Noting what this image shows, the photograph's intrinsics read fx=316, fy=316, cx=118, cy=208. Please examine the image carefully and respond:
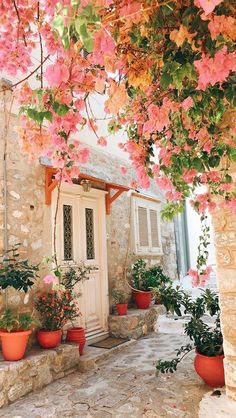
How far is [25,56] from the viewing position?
206 cm

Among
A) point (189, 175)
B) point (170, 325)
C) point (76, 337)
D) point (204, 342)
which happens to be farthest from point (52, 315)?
point (170, 325)

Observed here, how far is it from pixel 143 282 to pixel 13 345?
3423mm

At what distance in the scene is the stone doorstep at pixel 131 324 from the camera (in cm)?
556

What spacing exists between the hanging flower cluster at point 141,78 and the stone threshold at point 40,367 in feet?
7.99

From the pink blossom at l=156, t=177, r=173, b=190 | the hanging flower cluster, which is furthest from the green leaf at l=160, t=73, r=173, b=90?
the pink blossom at l=156, t=177, r=173, b=190

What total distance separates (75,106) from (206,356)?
9.35 ft

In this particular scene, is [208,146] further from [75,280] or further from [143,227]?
[143,227]

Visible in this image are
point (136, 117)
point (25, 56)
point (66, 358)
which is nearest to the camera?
point (25, 56)

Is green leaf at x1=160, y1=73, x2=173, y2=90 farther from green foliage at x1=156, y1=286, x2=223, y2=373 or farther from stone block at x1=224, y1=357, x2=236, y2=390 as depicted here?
green foliage at x1=156, y1=286, x2=223, y2=373

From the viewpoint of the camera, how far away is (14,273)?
3.73 metres

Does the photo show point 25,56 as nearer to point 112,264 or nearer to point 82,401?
point 82,401

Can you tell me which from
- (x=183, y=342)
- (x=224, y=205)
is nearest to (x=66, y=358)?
(x=183, y=342)

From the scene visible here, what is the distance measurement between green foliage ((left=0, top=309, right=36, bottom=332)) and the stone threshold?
1.12ft

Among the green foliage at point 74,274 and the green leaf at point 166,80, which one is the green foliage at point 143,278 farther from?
the green leaf at point 166,80
